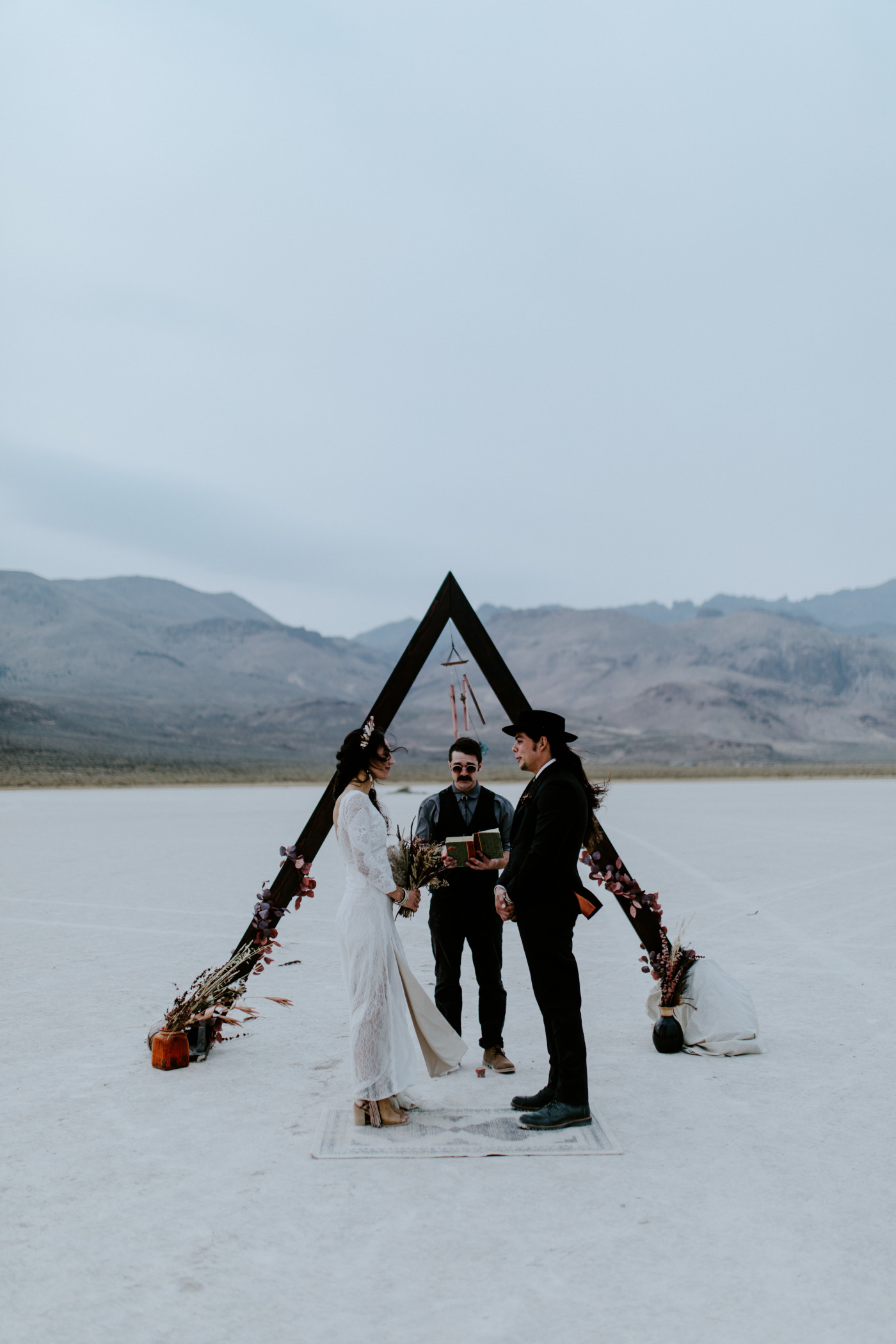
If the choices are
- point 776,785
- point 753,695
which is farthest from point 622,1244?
point 753,695

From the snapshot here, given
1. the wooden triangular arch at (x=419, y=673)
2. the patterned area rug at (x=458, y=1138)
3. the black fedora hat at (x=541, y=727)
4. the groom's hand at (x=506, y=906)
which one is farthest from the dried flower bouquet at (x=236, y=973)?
the black fedora hat at (x=541, y=727)

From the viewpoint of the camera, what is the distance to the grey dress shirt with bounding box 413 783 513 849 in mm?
5797

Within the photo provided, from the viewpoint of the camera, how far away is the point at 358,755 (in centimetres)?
495

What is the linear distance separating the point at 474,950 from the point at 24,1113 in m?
2.51

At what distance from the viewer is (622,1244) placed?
11.9 feet

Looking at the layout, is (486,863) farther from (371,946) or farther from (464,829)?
(371,946)

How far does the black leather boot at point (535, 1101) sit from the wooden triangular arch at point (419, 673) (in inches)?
55.9

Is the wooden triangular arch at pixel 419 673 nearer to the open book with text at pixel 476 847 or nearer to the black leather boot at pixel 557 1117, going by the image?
the open book with text at pixel 476 847

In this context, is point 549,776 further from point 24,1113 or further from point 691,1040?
point 24,1113

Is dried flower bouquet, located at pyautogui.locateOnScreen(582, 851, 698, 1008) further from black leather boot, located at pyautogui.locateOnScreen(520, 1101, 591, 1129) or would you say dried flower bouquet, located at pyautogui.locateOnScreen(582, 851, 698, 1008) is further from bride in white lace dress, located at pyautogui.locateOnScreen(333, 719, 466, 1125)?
bride in white lace dress, located at pyautogui.locateOnScreen(333, 719, 466, 1125)

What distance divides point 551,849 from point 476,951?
135 centimetres

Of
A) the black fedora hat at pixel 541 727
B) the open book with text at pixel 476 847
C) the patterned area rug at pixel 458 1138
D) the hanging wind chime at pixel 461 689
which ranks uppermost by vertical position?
the hanging wind chime at pixel 461 689

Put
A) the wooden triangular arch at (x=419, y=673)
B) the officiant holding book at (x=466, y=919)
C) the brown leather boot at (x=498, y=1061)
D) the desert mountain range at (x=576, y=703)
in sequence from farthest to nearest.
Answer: the desert mountain range at (x=576, y=703) < the wooden triangular arch at (x=419, y=673) < the officiant holding book at (x=466, y=919) < the brown leather boot at (x=498, y=1061)

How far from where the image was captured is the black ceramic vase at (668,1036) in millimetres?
6035
